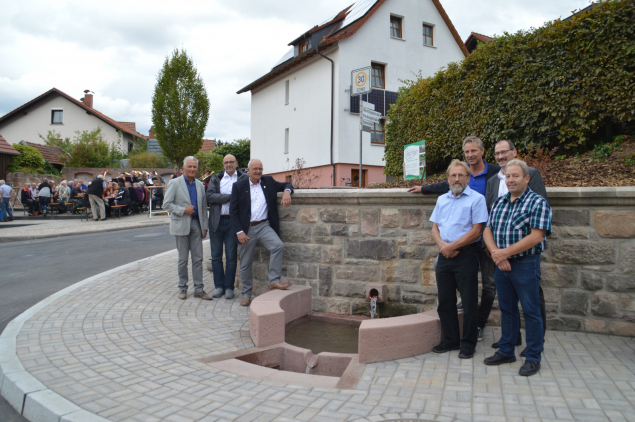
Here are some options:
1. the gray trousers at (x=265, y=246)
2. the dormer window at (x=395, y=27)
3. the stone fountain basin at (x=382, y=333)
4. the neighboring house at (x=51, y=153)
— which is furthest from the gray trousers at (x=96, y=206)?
→ the neighboring house at (x=51, y=153)

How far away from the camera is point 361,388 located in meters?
3.58

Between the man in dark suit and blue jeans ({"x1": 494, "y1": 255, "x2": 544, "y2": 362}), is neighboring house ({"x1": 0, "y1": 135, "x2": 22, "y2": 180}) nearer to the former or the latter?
the man in dark suit

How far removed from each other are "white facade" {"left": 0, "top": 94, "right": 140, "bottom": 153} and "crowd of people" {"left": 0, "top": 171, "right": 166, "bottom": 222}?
2494cm

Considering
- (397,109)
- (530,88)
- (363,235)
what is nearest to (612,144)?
(530,88)

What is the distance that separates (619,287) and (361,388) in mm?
3033

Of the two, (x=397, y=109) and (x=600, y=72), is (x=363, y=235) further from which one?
(x=397, y=109)

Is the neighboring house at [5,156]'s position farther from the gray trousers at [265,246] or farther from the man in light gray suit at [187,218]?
the gray trousers at [265,246]

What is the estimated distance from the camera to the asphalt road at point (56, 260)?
260 inches

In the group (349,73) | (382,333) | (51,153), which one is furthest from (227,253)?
(51,153)

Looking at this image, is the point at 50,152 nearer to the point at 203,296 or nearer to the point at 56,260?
the point at 56,260

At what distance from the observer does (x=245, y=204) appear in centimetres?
630

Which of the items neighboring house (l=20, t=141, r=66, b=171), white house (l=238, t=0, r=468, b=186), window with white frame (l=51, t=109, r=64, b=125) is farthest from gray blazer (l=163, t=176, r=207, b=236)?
window with white frame (l=51, t=109, r=64, b=125)

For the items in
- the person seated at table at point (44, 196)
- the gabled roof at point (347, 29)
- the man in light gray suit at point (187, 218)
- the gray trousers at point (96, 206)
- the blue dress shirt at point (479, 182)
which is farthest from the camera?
the gabled roof at point (347, 29)

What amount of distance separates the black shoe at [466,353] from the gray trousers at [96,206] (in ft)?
58.8
